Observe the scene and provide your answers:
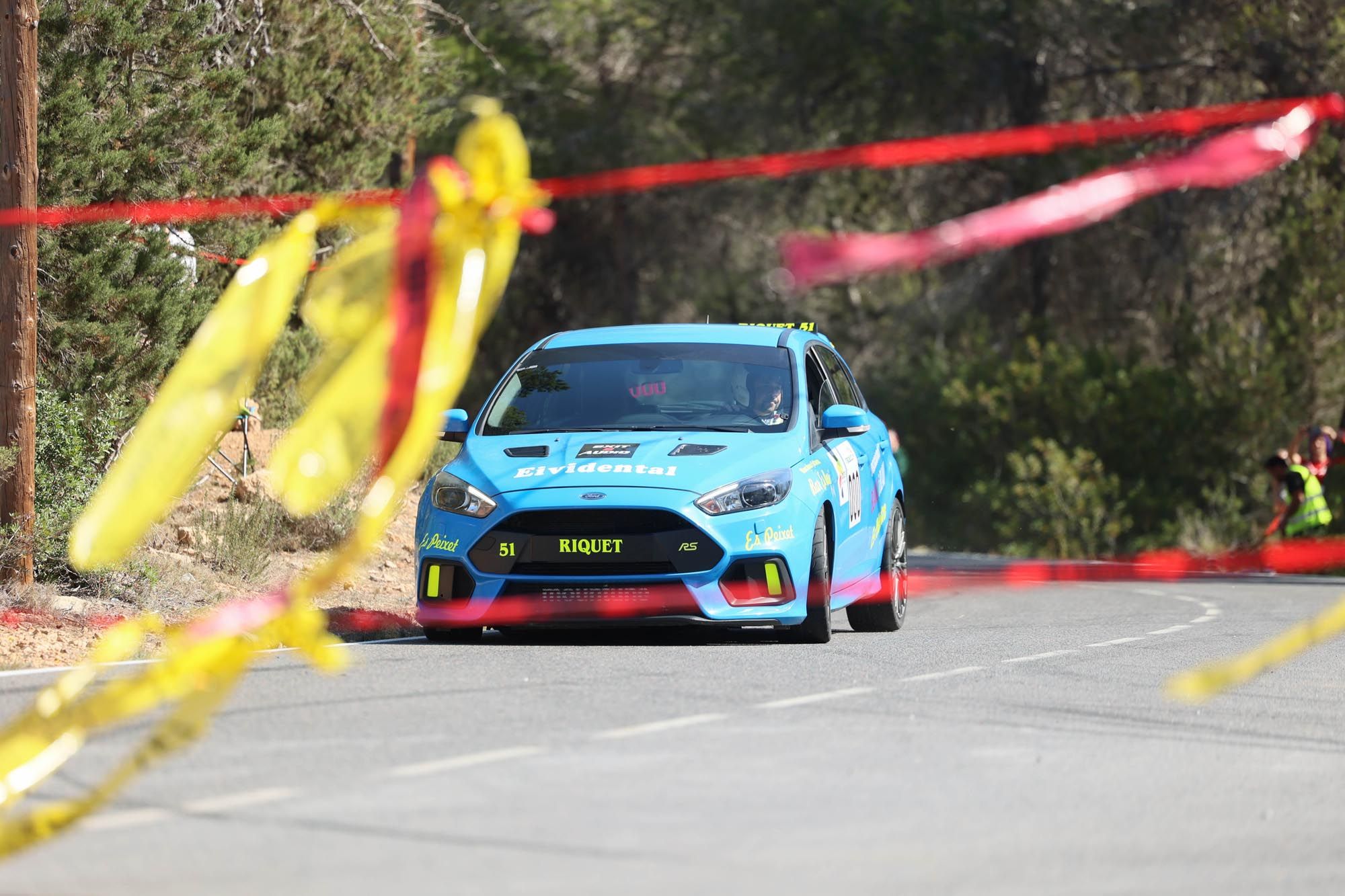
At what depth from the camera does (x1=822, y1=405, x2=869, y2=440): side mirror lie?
12.7 m

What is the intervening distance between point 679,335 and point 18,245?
3.90m

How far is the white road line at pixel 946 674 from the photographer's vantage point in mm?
10852

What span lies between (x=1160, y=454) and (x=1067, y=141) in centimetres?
2721

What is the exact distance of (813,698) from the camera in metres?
9.84

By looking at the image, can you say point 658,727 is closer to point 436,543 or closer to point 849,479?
point 436,543

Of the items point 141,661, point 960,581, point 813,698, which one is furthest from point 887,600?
point 960,581

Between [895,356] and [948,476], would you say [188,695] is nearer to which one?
[948,476]

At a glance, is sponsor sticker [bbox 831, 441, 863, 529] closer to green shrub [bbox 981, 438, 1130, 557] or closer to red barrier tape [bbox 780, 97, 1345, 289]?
red barrier tape [bbox 780, 97, 1345, 289]

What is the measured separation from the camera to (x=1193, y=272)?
35.2 metres

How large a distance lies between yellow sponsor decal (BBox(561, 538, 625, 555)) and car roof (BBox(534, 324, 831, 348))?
2014 millimetres

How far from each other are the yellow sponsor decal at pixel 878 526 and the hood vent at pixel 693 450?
71.2 inches

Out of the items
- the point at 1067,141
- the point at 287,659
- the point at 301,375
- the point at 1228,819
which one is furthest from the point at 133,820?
the point at 301,375

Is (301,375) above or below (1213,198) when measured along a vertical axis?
below

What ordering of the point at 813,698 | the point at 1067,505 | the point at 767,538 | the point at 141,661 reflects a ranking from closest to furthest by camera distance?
the point at 813,698, the point at 141,661, the point at 767,538, the point at 1067,505
